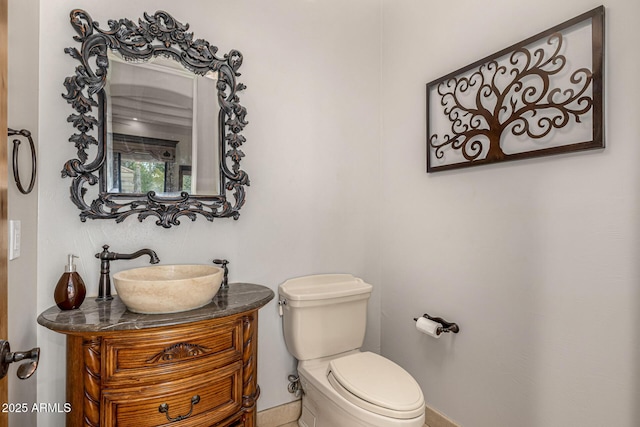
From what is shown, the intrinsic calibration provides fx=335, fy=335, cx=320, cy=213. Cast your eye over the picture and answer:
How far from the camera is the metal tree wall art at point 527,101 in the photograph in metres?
1.26

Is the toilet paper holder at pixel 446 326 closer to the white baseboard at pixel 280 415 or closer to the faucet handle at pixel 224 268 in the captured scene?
the white baseboard at pixel 280 415

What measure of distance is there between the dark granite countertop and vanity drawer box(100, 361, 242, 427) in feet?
0.76

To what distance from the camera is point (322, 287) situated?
6.46ft

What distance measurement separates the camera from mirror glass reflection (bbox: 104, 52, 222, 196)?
1.50 meters

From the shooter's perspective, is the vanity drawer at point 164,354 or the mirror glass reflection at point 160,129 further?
the mirror glass reflection at point 160,129

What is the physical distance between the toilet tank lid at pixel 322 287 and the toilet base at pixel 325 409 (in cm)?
37

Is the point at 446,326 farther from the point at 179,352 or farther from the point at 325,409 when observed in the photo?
the point at 179,352

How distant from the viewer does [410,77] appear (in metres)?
2.05

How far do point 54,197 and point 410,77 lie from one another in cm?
194

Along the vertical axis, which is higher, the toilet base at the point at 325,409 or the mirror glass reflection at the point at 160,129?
the mirror glass reflection at the point at 160,129

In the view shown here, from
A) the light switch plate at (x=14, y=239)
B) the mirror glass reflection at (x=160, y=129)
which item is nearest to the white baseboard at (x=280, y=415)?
the mirror glass reflection at (x=160, y=129)

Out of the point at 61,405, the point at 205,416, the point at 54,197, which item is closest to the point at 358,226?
the point at 205,416

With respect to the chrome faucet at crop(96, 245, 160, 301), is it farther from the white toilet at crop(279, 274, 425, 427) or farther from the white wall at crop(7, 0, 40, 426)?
the white toilet at crop(279, 274, 425, 427)

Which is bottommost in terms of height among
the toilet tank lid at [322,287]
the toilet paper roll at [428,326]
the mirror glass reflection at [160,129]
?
the toilet paper roll at [428,326]
